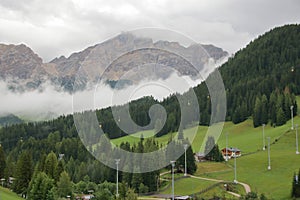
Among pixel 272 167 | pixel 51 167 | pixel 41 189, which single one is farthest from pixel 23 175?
pixel 272 167

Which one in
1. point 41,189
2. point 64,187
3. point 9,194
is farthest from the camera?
point 9,194

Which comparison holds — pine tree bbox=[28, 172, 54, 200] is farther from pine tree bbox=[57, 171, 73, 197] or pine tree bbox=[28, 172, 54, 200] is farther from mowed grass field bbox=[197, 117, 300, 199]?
mowed grass field bbox=[197, 117, 300, 199]

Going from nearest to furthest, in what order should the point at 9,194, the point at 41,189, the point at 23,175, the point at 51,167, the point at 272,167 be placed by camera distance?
the point at 41,189
the point at 9,194
the point at 23,175
the point at 51,167
the point at 272,167

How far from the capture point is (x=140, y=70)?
125 feet

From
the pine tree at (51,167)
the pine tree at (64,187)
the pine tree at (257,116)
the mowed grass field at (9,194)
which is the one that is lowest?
the mowed grass field at (9,194)

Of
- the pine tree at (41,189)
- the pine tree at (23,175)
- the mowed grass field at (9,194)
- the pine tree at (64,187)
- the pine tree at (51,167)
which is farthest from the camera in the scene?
the pine tree at (51,167)

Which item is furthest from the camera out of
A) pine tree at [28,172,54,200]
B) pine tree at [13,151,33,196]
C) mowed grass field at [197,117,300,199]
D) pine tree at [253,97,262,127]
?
pine tree at [253,97,262,127]

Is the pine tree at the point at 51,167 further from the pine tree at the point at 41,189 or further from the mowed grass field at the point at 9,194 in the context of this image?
the pine tree at the point at 41,189

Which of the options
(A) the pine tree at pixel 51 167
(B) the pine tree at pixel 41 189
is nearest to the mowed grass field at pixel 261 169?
(A) the pine tree at pixel 51 167

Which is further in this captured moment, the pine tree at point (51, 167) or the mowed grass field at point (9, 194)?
the pine tree at point (51, 167)

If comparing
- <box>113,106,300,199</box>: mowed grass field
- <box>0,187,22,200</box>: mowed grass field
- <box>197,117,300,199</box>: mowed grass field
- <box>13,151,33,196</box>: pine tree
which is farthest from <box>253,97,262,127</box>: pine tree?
<box>0,187,22,200</box>: mowed grass field

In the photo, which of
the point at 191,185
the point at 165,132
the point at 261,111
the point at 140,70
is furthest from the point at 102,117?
the point at 140,70

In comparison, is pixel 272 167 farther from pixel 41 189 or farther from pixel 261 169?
pixel 41 189

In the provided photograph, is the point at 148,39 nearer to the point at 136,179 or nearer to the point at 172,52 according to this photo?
the point at 172,52
